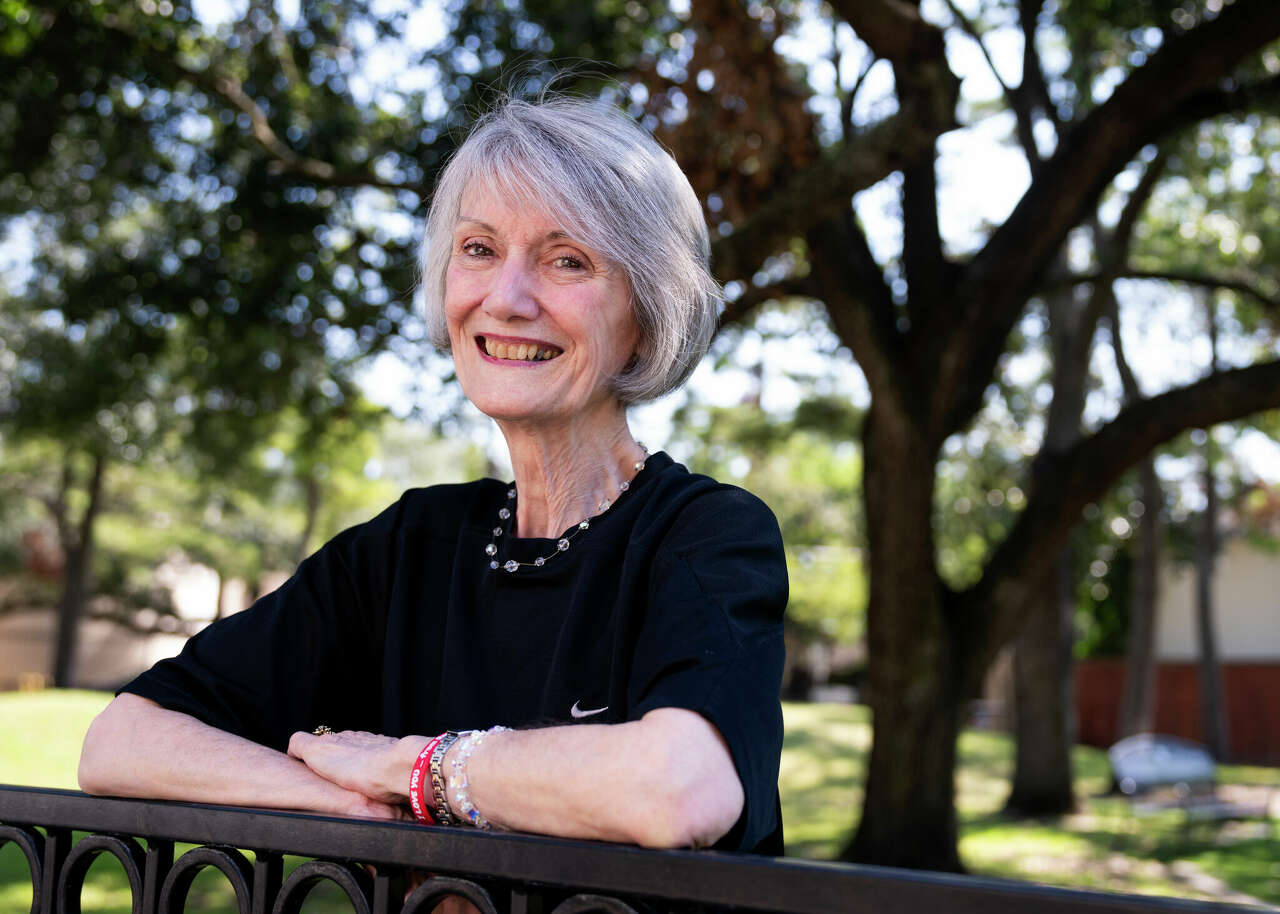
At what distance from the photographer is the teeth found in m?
1.82

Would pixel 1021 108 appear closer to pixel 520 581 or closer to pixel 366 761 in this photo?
pixel 520 581

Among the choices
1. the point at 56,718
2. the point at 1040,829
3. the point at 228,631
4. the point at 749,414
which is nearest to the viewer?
the point at 228,631

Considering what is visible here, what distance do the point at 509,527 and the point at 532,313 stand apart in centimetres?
37

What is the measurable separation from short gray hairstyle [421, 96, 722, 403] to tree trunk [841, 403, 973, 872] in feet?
20.7

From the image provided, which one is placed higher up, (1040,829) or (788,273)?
(788,273)

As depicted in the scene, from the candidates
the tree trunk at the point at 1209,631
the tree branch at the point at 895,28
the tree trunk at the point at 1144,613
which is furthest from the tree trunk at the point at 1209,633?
the tree branch at the point at 895,28

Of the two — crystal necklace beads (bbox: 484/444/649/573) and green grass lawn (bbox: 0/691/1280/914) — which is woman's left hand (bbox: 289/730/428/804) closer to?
crystal necklace beads (bbox: 484/444/649/573)

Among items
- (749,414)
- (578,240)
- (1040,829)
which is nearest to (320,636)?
(578,240)

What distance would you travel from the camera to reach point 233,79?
811 centimetres

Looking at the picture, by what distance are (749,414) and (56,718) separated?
9508 mm

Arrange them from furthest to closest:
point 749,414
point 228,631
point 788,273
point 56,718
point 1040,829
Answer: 1. point 749,414
2. point 56,718
3. point 1040,829
4. point 788,273
5. point 228,631

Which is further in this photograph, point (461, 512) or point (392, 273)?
point (392, 273)

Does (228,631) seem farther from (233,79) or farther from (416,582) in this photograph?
(233,79)

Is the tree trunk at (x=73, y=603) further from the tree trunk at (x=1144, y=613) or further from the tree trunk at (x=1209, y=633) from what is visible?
the tree trunk at (x=1209, y=633)
